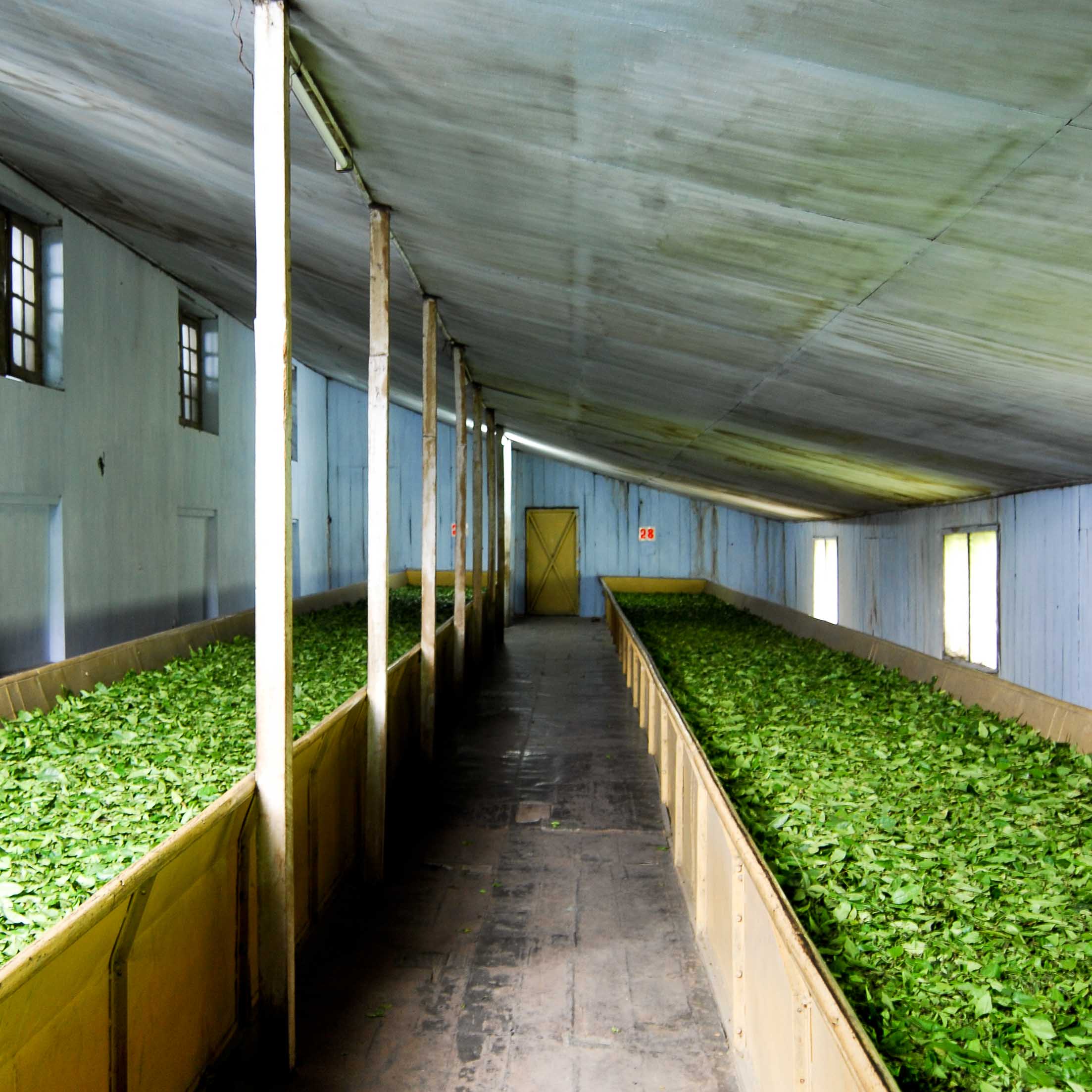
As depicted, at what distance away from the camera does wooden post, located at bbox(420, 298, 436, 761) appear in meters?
7.78

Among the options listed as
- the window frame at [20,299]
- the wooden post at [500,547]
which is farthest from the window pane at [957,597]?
the window frame at [20,299]

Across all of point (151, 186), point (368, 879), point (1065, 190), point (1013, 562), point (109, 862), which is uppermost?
point (151, 186)

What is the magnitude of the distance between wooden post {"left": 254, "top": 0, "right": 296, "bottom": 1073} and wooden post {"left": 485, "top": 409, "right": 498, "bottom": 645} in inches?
450

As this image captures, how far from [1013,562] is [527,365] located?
16.3ft

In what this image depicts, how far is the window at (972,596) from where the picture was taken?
31.2 feet

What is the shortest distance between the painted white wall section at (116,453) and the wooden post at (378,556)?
4.60 metres

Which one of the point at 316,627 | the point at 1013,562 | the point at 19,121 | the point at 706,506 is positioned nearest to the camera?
the point at 19,121

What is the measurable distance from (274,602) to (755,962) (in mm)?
2103

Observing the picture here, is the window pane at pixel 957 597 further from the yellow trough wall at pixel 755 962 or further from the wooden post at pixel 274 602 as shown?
the wooden post at pixel 274 602

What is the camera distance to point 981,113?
2584mm

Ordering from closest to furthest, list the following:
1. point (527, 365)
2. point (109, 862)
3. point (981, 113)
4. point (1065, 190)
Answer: point (981, 113) < point (1065, 190) < point (109, 862) < point (527, 365)

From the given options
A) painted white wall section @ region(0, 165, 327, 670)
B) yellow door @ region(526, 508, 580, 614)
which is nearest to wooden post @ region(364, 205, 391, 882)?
painted white wall section @ region(0, 165, 327, 670)

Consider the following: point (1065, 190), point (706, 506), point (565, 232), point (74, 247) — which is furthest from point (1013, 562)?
point (706, 506)

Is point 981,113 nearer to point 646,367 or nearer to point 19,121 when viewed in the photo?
point 646,367
